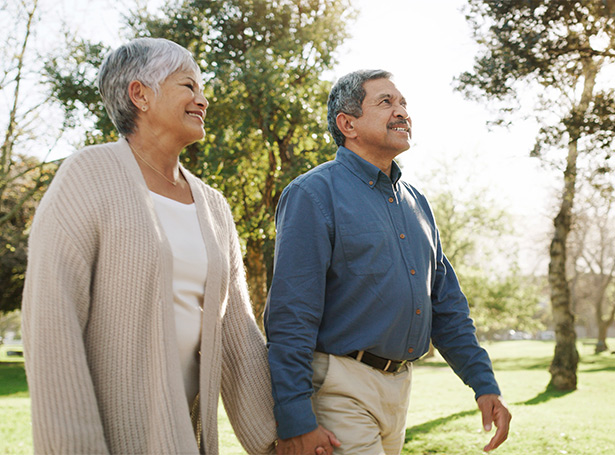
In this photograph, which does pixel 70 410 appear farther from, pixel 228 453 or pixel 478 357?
pixel 228 453

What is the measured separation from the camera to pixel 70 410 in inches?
76.7

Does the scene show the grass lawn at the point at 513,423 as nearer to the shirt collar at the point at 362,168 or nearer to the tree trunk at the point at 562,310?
the tree trunk at the point at 562,310

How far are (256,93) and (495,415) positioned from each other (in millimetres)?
12698

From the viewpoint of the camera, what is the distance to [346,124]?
3297 mm

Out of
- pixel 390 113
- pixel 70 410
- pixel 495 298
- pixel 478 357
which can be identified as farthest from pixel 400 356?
pixel 495 298

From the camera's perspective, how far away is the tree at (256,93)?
14.9m

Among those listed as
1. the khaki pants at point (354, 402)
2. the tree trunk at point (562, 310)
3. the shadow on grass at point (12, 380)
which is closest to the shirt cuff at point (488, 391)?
the khaki pants at point (354, 402)

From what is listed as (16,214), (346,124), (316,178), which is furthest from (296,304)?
(16,214)

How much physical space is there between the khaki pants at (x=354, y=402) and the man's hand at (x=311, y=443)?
65 millimetres

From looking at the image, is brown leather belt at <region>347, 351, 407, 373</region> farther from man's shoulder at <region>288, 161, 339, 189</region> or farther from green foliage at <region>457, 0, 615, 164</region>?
green foliage at <region>457, 0, 615, 164</region>

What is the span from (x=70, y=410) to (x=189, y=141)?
3.91 feet

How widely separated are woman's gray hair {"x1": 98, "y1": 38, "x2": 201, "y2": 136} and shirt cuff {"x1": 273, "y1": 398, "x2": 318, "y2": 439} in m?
1.34

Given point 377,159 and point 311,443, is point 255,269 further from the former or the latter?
point 311,443

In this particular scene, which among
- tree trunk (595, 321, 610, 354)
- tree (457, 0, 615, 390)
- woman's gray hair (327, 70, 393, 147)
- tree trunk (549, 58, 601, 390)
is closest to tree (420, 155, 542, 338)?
tree trunk (595, 321, 610, 354)
